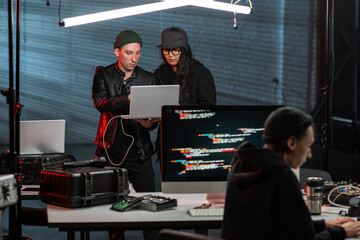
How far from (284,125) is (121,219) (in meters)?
0.98

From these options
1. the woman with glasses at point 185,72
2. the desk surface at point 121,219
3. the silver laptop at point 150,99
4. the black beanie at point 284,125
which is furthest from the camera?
the woman with glasses at point 185,72

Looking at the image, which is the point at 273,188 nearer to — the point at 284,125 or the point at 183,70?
the point at 284,125

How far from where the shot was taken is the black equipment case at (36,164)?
10.9 ft

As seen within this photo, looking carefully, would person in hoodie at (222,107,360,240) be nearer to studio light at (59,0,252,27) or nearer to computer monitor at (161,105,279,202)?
computer monitor at (161,105,279,202)

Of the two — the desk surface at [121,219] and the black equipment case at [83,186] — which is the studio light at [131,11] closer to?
the black equipment case at [83,186]

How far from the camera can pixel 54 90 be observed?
8.18 m

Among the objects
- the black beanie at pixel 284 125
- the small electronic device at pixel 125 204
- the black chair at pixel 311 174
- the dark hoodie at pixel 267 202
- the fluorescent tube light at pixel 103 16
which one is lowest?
the small electronic device at pixel 125 204

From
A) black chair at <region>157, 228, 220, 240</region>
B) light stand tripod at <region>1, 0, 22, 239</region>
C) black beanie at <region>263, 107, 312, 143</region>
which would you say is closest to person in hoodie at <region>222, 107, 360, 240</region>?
black beanie at <region>263, 107, 312, 143</region>

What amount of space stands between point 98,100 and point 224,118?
3.88ft

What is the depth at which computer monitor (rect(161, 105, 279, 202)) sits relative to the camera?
9.06 feet

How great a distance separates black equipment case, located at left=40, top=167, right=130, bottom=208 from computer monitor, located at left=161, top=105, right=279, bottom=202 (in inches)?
10.1

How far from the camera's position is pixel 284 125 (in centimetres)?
187

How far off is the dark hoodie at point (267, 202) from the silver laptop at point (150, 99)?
1.39 meters

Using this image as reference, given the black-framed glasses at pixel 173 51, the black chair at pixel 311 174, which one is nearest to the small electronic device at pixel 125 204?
the black chair at pixel 311 174
